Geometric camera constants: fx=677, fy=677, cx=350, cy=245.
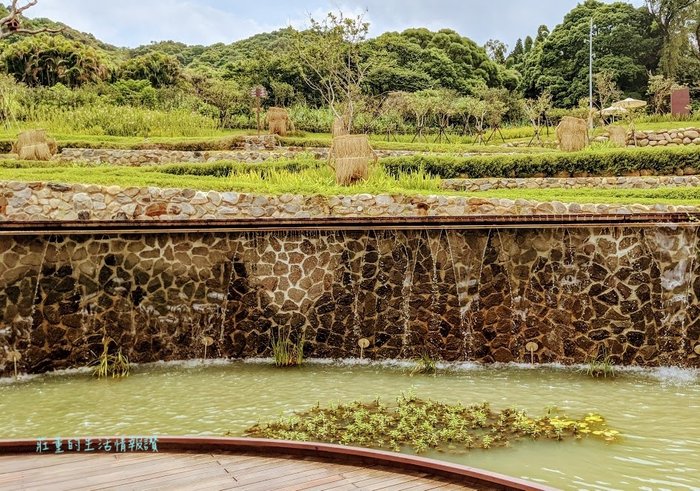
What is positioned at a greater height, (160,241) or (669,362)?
(160,241)

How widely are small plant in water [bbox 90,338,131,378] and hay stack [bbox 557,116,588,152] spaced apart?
1361 centimetres

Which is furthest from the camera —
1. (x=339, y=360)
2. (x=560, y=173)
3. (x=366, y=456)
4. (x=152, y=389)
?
(x=560, y=173)

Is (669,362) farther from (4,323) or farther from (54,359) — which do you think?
(4,323)

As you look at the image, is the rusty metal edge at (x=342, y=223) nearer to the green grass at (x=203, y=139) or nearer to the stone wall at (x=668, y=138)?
the green grass at (x=203, y=139)

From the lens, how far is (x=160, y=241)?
919 cm

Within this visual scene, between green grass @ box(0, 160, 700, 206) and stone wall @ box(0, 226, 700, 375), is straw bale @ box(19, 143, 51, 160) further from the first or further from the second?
stone wall @ box(0, 226, 700, 375)

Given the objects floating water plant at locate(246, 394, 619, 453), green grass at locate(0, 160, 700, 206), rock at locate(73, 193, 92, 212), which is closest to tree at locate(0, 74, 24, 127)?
green grass at locate(0, 160, 700, 206)

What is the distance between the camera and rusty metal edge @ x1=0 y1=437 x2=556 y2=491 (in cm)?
335

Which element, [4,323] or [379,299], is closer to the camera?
[4,323]

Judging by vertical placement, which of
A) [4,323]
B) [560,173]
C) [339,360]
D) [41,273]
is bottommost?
[339,360]

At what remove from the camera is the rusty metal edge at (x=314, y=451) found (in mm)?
3354

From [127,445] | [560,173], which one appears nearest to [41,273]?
[127,445]

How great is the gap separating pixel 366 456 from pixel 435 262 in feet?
18.6

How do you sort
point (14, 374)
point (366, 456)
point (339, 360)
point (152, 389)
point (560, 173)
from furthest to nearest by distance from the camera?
point (560, 173) < point (339, 360) < point (14, 374) < point (152, 389) < point (366, 456)
